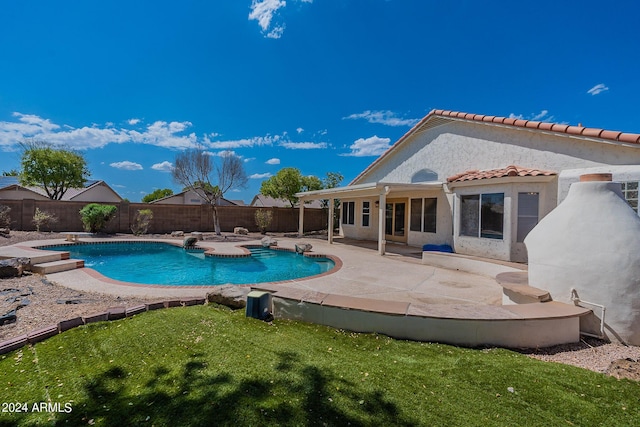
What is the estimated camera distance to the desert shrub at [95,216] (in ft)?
63.8

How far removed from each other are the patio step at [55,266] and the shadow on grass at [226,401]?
8.59 m

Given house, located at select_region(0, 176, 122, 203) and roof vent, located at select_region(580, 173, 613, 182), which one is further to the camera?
house, located at select_region(0, 176, 122, 203)

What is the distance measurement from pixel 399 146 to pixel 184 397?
653 inches

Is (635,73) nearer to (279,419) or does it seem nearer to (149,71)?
(279,419)

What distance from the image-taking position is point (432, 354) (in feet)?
13.7

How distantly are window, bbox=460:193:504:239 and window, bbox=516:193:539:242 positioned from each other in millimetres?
566

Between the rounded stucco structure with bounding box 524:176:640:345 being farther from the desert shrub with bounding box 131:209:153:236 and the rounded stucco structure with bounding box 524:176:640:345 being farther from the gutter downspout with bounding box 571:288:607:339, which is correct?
the desert shrub with bounding box 131:209:153:236

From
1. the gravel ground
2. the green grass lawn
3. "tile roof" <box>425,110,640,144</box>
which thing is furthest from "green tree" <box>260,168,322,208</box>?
the green grass lawn

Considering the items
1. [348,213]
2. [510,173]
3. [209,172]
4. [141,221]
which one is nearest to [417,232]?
[510,173]

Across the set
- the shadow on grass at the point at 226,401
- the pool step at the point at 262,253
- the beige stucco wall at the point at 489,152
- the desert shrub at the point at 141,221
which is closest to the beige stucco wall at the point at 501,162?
the beige stucco wall at the point at 489,152

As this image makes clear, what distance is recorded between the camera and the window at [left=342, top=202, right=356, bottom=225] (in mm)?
20733

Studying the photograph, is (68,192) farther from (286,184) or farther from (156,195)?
(156,195)

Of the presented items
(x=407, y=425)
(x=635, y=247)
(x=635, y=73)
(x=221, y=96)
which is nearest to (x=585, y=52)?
(x=635, y=73)

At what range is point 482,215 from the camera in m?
11.3
